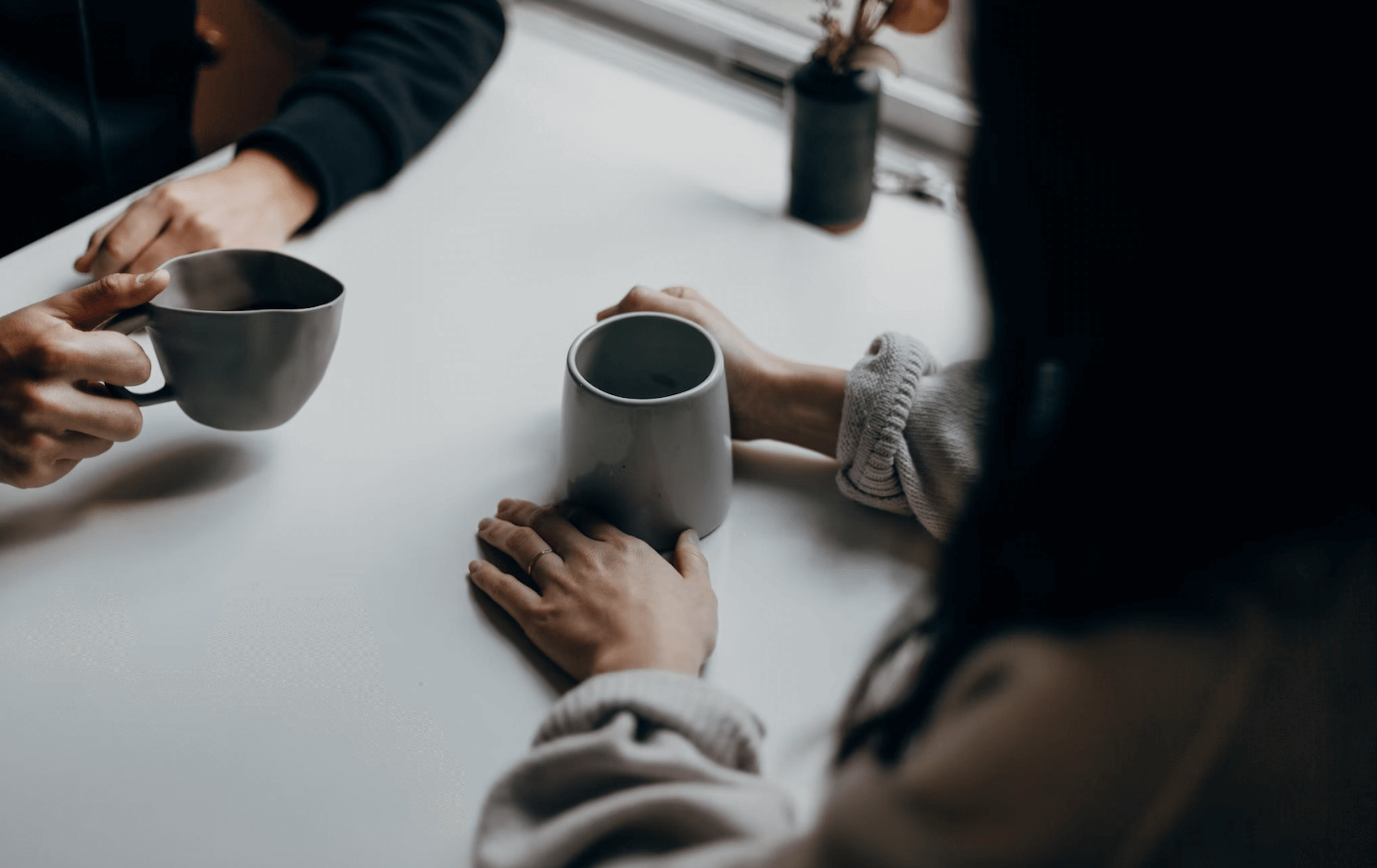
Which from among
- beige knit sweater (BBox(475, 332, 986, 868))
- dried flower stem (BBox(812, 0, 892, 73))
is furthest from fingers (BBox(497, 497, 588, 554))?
dried flower stem (BBox(812, 0, 892, 73))

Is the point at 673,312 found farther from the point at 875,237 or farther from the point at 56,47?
the point at 56,47

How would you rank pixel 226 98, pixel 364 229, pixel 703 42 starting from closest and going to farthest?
1. pixel 364 229
2. pixel 703 42
3. pixel 226 98

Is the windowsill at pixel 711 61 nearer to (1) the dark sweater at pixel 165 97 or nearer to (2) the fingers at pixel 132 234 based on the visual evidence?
(1) the dark sweater at pixel 165 97

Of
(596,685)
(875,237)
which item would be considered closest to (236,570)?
(596,685)

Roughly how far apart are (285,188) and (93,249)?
0.50 feet

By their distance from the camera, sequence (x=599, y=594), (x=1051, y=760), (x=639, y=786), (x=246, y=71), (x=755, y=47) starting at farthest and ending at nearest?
1. (x=246, y=71)
2. (x=755, y=47)
3. (x=599, y=594)
4. (x=639, y=786)
5. (x=1051, y=760)

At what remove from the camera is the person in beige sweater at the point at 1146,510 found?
0.29 meters

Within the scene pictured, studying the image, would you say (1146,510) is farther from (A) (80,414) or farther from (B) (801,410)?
(A) (80,414)

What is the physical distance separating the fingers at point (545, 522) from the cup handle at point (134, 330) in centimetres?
21

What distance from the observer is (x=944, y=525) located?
0.58 m

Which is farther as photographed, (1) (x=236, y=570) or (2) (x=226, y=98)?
(2) (x=226, y=98)

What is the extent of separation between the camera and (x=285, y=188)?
2.62 feet

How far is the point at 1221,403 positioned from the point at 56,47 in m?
0.99

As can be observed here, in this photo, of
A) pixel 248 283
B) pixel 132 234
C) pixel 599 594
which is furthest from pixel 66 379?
pixel 599 594
